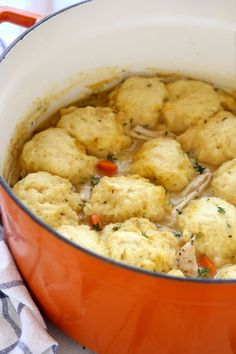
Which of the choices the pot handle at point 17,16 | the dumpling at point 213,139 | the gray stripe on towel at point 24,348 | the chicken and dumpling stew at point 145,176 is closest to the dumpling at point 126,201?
the chicken and dumpling stew at point 145,176

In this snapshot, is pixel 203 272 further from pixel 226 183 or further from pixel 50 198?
pixel 50 198

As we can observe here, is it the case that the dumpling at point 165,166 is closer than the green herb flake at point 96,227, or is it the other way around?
the green herb flake at point 96,227

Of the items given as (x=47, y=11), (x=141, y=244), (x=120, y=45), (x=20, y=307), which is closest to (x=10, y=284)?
A: (x=20, y=307)

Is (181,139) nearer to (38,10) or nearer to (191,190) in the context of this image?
(191,190)

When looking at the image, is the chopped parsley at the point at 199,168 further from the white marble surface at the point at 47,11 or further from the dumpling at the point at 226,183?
the white marble surface at the point at 47,11

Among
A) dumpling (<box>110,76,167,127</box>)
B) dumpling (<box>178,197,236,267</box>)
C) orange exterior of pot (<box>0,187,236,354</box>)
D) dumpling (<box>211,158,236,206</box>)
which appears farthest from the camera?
dumpling (<box>110,76,167,127</box>)

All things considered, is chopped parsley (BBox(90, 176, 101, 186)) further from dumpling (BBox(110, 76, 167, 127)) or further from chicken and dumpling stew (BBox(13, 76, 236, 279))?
dumpling (BBox(110, 76, 167, 127))

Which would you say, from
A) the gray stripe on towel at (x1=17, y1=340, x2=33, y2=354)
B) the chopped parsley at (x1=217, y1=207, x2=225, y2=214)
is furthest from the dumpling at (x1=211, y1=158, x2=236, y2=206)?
the gray stripe on towel at (x1=17, y1=340, x2=33, y2=354)

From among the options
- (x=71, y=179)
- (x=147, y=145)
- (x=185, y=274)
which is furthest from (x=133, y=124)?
(x=185, y=274)
